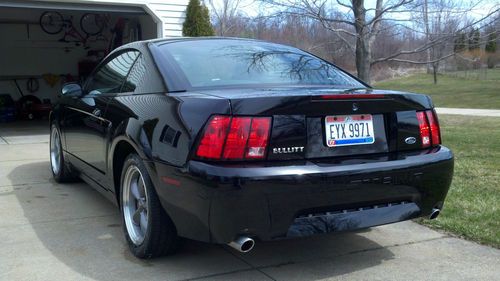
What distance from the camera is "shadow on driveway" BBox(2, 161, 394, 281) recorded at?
11.2ft

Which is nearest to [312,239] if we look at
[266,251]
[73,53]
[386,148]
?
[266,251]

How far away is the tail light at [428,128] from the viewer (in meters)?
3.53

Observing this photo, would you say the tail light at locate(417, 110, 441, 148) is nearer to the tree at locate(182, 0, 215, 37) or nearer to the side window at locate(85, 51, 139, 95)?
the side window at locate(85, 51, 139, 95)

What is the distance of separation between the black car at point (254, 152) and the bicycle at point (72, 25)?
14.6 meters

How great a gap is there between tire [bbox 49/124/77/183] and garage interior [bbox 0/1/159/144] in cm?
992

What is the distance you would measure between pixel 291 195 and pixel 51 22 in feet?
54.8

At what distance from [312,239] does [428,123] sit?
124 cm

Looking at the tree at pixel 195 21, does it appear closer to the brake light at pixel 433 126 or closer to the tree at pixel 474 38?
the tree at pixel 474 38

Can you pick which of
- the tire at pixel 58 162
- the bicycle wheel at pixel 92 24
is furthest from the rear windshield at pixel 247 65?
the bicycle wheel at pixel 92 24

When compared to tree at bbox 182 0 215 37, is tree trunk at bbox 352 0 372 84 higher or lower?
lower

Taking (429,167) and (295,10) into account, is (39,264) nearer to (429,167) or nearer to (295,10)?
(429,167)

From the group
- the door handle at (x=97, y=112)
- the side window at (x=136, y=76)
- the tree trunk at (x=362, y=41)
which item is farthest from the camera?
the tree trunk at (x=362, y=41)

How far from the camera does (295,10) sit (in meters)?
9.16

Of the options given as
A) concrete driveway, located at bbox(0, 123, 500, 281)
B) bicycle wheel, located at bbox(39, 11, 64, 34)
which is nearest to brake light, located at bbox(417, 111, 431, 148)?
concrete driveway, located at bbox(0, 123, 500, 281)
